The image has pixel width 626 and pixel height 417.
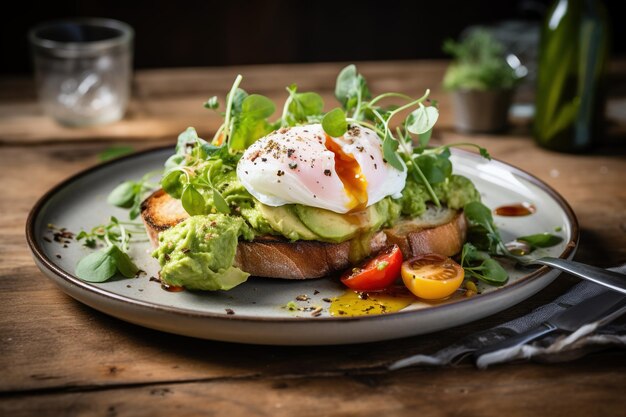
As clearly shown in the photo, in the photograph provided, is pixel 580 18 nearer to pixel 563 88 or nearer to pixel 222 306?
pixel 563 88

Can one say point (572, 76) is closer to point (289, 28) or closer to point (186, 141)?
point (186, 141)

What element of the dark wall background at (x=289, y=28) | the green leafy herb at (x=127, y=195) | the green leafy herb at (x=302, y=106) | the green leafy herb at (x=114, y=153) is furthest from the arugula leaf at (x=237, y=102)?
the dark wall background at (x=289, y=28)

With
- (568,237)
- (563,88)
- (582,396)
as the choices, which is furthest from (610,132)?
(582,396)

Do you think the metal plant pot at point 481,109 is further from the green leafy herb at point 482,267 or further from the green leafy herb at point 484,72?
the green leafy herb at point 482,267

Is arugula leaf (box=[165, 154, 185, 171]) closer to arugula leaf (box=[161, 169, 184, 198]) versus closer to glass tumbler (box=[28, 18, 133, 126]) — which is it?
arugula leaf (box=[161, 169, 184, 198])

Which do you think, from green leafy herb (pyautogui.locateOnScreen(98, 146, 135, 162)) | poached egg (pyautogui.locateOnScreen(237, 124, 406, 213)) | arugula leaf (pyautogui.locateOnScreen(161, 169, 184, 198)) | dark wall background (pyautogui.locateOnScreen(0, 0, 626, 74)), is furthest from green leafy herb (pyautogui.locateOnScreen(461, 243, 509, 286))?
dark wall background (pyautogui.locateOnScreen(0, 0, 626, 74))
